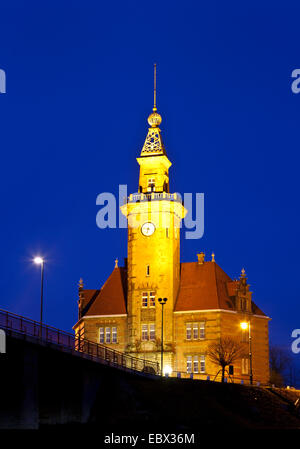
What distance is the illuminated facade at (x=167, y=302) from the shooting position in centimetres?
8156

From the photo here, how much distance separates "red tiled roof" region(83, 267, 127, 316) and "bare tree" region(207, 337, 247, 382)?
10.6m

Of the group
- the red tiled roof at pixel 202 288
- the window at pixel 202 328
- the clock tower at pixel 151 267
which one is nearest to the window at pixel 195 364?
the clock tower at pixel 151 267

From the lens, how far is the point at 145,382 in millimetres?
61719

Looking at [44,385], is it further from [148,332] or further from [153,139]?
[153,139]

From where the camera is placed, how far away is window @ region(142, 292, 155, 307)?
82.9 meters

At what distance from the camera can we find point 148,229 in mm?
84312

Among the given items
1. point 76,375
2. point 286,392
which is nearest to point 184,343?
point 286,392

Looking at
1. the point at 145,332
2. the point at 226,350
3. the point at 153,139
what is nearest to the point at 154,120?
the point at 153,139

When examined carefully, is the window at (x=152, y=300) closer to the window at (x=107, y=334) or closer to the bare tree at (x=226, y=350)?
the window at (x=107, y=334)

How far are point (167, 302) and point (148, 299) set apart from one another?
200cm

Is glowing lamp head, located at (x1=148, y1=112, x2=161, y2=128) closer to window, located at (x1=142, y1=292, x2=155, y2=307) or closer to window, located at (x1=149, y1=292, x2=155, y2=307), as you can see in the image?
window, located at (x1=142, y1=292, x2=155, y2=307)
